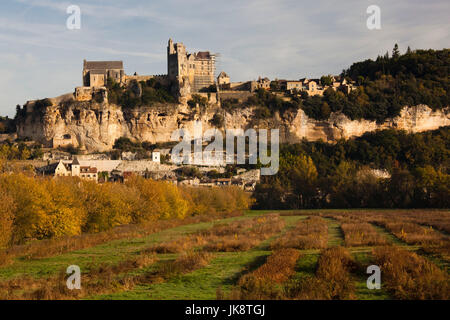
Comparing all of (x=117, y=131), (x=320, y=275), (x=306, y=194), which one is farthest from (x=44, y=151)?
(x=320, y=275)

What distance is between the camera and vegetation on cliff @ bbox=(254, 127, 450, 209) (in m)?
57.1

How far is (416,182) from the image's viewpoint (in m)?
57.6

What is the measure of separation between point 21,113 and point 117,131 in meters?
20.4

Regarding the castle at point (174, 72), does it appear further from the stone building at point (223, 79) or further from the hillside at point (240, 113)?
the stone building at point (223, 79)

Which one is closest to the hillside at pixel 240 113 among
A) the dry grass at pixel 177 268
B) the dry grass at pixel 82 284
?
the dry grass at pixel 177 268

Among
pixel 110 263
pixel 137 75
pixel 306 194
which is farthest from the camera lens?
pixel 137 75

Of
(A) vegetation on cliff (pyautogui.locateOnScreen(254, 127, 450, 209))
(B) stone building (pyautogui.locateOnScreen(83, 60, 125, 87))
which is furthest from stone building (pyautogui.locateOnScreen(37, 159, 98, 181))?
(B) stone building (pyautogui.locateOnScreen(83, 60, 125, 87))

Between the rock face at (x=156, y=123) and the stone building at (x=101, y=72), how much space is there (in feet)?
26.6

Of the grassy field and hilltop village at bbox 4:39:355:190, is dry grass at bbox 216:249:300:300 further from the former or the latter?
hilltop village at bbox 4:39:355:190

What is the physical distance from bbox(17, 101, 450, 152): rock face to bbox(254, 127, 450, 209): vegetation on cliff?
4.95 meters

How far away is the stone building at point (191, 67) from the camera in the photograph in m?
108

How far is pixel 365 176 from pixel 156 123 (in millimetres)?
51809

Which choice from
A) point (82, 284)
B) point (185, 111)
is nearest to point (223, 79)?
point (185, 111)
